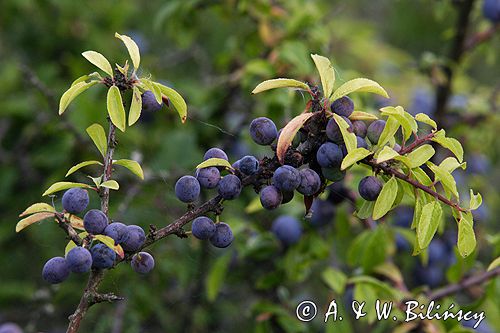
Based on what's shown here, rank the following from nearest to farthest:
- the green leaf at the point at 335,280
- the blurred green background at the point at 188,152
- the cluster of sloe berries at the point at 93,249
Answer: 1. the cluster of sloe berries at the point at 93,249
2. the green leaf at the point at 335,280
3. the blurred green background at the point at 188,152

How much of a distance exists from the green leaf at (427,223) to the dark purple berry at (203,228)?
295 millimetres

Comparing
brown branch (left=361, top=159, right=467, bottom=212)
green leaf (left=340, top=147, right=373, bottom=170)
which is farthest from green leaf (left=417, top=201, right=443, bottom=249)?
green leaf (left=340, top=147, right=373, bottom=170)

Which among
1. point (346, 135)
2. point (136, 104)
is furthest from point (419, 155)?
point (136, 104)

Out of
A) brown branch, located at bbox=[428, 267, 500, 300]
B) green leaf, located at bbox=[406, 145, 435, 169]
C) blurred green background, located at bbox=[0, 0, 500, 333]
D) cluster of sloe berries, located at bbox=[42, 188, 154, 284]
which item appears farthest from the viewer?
blurred green background, located at bbox=[0, 0, 500, 333]

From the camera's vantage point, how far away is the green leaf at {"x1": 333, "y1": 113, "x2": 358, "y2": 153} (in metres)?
0.93

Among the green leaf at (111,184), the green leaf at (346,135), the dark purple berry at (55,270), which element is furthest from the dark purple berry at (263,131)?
the dark purple berry at (55,270)

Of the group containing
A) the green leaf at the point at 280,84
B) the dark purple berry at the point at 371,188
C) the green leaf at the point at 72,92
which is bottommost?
the dark purple berry at the point at 371,188

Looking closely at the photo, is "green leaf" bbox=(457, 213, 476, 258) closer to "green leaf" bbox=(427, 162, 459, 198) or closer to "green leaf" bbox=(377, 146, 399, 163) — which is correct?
"green leaf" bbox=(427, 162, 459, 198)

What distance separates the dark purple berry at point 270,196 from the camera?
0.96 m

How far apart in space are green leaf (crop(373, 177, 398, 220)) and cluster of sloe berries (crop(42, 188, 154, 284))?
33 cm

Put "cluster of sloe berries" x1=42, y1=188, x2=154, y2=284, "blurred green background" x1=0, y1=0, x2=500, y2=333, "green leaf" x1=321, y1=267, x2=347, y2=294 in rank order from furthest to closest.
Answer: "blurred green background" x1=0, y1=0, x2=500, y2=333 → "green leaf" x1=321, y1=267, x2=347, y2=294 → "cluster of sloe berries" x1=42, y1=188, x2=154, y2=284

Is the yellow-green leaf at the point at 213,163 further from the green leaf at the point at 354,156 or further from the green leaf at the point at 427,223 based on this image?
the green leaf at the point at 427,223

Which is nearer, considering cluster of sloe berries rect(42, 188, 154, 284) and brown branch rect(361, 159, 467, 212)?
Result: cluster of sloe berries rect(42, 188, 154, 284)

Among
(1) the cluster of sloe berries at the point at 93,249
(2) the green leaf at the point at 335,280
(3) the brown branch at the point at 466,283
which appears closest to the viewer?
(1) the cluster of sloe berries at the point at 93,249
